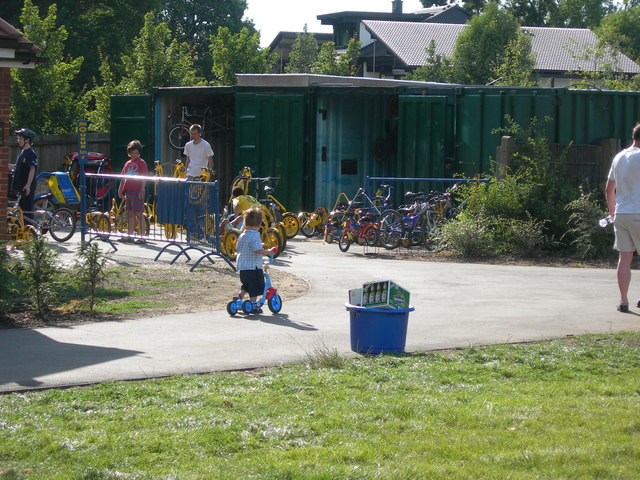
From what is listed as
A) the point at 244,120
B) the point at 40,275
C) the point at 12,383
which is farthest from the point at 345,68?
the point at 12,383

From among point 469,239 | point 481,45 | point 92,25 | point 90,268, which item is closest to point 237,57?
point 92,25

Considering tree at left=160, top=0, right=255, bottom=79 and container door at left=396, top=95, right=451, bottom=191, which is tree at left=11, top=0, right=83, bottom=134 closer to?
container door at left=396, top=95, right=451, bottom=191

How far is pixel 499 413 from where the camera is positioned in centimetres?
664

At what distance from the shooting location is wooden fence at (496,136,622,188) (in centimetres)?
1814

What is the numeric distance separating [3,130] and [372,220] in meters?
7.24

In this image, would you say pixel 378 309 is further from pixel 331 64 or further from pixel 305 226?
pixel 331 64

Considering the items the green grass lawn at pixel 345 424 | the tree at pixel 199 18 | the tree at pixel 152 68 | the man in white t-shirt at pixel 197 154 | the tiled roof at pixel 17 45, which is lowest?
the green grass lawn at pixel 345 424

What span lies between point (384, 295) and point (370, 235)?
9040 millimetres

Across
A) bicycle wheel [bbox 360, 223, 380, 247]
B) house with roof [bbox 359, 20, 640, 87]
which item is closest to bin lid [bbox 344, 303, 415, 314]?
bicycle wheel [bbox 360, 223, 380, 247]

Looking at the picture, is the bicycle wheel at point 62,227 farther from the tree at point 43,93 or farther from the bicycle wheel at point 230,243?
the tree at point 43,93

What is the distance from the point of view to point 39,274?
34.2 ft

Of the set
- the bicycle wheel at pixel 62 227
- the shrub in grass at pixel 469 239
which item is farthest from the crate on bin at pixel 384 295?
the bicycle wheel at pixel 62 227

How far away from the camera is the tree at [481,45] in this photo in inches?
2088

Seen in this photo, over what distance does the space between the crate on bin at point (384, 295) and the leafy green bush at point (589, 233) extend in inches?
339
